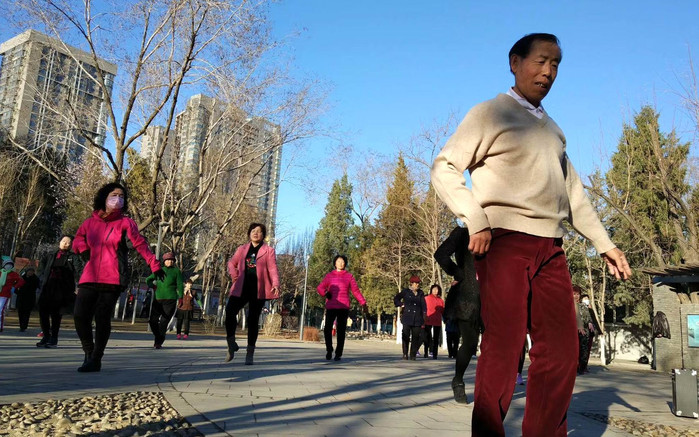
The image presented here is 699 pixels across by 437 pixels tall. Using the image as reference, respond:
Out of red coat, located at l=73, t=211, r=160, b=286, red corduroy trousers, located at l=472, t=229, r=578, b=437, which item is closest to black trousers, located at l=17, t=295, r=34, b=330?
red coat, located at l=73, t=211, r=160, b=286

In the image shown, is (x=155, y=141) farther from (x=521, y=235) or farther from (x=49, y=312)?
(x=521, y=235)

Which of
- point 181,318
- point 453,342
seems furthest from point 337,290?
point 453,342

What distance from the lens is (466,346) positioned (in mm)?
5961

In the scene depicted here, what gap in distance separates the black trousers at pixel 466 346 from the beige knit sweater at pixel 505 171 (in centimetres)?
329

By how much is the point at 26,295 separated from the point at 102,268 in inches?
350

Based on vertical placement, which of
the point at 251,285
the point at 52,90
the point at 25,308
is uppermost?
the point at 52,90

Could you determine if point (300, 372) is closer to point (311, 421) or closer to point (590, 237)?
point (311, 421)

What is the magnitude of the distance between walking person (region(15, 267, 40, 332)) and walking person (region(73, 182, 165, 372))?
8.41 meters

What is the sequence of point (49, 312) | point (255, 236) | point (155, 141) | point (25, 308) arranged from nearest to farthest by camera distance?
point (255, 236)
point (49, 312)
point (25, 308)
point (155, 141)

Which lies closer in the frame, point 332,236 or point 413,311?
point 413,311

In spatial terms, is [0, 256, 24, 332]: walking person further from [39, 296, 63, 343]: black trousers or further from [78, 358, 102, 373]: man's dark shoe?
[78, 358, 102, 373]: man's dark shoe

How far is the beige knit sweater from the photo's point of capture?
250 cm

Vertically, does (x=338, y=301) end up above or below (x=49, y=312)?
above

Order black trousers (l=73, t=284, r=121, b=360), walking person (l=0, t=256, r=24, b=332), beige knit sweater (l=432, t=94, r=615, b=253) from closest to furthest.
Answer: beige knit sweater (l=432, t=94, r=615, b=253) → black trousers (l=73, t=284, r=121, b=360) → walking person (l=0, t=256, r=24, b=332)
